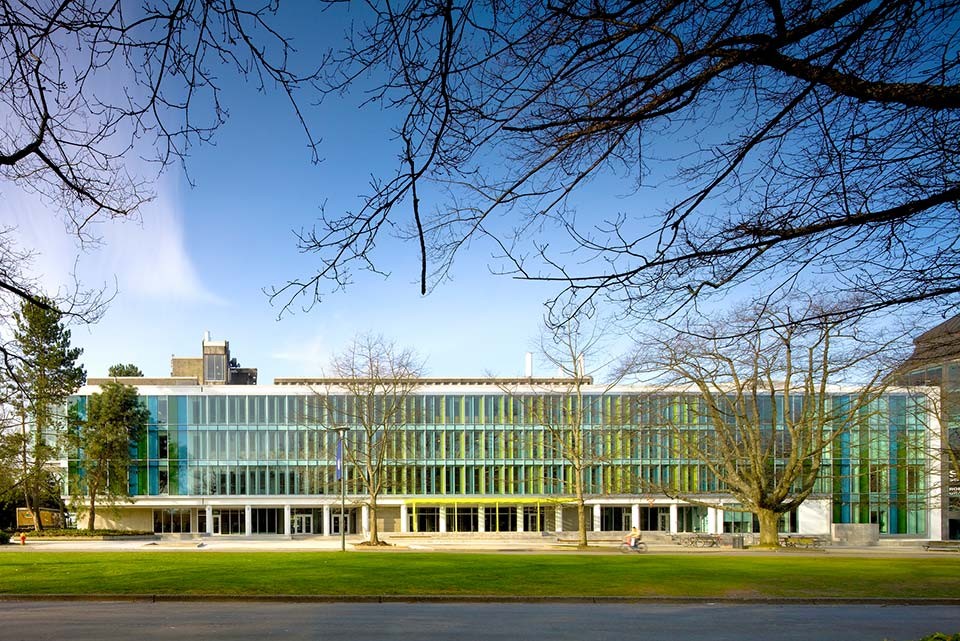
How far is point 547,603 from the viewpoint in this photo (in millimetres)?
18625

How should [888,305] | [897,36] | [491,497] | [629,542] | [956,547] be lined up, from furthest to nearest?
[491,497]
[956,547]
[629,542]
[888,305]
[897,36]

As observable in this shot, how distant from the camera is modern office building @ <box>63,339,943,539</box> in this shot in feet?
230

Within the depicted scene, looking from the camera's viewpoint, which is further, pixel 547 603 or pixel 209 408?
pixel 209 408

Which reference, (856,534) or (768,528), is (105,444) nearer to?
(768,528)

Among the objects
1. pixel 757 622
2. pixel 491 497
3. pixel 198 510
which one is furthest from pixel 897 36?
pixel 198 510

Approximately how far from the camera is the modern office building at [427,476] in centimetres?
7012

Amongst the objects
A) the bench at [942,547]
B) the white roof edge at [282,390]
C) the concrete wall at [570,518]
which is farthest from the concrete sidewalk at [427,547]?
the white roof edge at [282,390]

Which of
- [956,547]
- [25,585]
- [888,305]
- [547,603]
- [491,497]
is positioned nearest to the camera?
[888,305]

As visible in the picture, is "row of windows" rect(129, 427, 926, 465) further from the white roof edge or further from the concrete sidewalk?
the concrete sidewalk

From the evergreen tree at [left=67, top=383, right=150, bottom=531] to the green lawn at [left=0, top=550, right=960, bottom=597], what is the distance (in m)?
37.0

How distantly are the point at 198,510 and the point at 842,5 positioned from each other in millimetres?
73642

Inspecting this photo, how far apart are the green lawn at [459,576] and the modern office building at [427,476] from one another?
41044 millimetres

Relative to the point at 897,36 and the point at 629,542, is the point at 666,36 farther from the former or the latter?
the point at 629,542

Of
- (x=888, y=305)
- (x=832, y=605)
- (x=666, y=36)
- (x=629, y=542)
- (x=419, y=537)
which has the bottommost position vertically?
(x=419, y=537)
